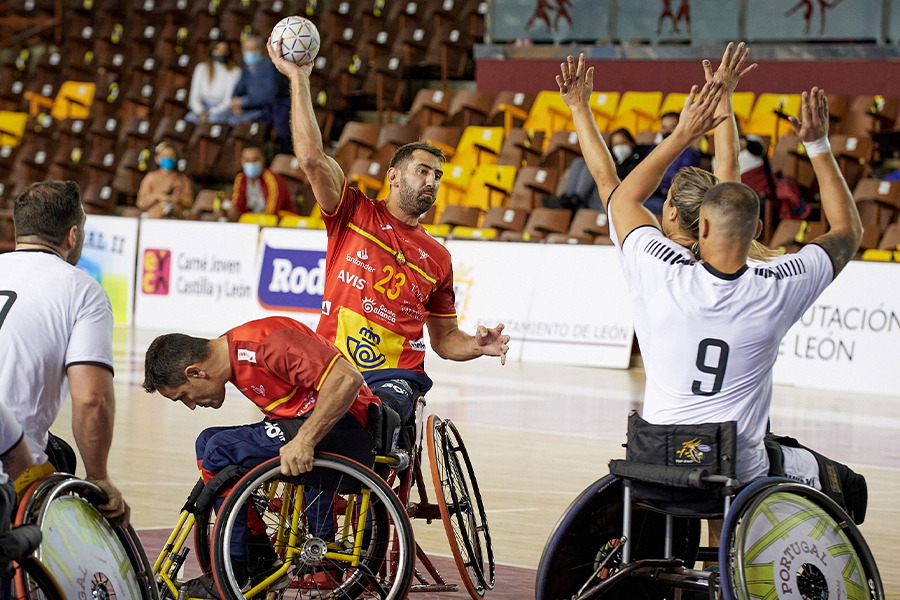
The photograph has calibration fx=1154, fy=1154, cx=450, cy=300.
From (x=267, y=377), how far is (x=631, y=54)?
1260 cm

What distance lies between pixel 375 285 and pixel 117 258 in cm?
1018

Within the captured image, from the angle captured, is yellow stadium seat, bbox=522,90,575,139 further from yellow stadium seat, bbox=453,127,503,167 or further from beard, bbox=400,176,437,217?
beard, bbox=400,176,437,217

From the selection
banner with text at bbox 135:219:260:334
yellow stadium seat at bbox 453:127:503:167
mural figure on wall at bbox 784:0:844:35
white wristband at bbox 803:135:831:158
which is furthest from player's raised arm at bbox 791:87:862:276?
mural figure on wall at bbox 784:0:844:35

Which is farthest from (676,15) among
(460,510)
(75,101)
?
(460,510)

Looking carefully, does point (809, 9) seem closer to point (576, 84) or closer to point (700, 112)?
point (576, 84)

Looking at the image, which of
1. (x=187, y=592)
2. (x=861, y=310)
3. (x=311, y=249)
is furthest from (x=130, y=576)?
(x=311, y=249)

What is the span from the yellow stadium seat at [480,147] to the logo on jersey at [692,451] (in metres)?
11.5

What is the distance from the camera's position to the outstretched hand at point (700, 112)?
3441 mm

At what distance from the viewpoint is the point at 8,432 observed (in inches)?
113

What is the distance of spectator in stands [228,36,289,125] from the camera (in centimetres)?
1620

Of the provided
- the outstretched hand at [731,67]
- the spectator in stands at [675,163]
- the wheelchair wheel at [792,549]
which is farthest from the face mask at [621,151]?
the wheelchair wheel at [792,549]

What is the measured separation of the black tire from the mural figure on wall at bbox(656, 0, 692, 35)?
44.6 ft

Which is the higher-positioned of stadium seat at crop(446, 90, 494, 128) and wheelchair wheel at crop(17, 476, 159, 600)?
stadium seat at crop(446, 90, 494, 128)

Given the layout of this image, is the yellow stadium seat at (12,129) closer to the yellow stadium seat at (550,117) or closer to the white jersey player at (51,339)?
the yellow stadium seat at (550,117)
